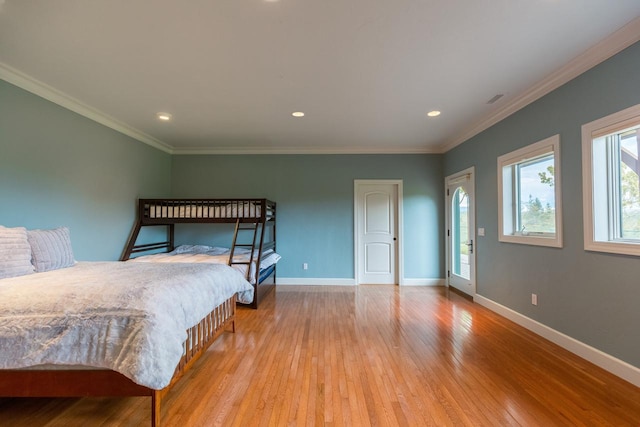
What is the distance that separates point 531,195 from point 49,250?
482 cm

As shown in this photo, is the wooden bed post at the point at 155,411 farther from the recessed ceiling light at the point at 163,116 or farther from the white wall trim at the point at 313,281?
the white wall trim at the point at 313,281

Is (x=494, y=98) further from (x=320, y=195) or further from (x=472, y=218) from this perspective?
(x=320, y=195)

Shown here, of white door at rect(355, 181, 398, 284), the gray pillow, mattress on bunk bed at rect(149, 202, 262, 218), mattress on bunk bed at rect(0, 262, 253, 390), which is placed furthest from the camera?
white door at rect(355, 181, 398, 284)

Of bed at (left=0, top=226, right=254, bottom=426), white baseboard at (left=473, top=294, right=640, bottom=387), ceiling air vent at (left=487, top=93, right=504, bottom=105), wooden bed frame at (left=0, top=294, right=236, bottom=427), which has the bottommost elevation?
white baseboard at (left=473, top=294, right=640, bottom=387)

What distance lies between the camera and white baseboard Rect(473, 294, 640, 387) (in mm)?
1936

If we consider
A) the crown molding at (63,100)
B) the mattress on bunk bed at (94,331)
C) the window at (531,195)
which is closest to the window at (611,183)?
the window at (531,195)

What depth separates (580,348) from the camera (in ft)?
7.56

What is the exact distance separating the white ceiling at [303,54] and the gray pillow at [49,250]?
4.68ft

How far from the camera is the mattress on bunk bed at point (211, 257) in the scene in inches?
148

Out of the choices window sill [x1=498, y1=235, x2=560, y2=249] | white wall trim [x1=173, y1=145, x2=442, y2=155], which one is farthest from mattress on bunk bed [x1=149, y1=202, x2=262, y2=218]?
window sill [x1=498, y1=235, x2=560, y2=249]

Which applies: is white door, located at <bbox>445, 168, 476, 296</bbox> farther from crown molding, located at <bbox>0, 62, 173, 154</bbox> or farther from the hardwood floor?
crown molding, located at <bbox>0, 62, 173, 154</bbox>

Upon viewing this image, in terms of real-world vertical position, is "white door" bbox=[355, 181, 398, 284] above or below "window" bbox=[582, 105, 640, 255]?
below

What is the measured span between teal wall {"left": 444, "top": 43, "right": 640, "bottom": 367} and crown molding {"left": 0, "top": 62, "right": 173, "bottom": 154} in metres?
4.93

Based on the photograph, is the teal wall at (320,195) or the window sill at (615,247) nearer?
the window sill at (615,247)
